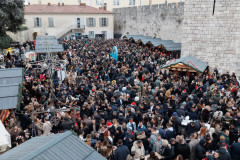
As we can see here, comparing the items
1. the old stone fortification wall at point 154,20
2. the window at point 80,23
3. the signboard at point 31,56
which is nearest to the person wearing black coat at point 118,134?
the signboard at point 31,56

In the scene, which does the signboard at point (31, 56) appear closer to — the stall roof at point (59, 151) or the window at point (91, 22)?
the stall roof at point (59, 151)

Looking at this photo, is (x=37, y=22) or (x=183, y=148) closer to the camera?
(x=183, y=148)

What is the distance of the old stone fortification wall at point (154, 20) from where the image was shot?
21656 millimetres

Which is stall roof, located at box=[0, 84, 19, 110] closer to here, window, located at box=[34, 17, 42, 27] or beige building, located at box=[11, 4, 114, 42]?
beige building, located at box=[11, 4, 114, 42]

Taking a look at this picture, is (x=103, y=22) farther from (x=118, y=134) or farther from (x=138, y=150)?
(x=138, y=150)

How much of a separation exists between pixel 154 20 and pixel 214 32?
11316 mm

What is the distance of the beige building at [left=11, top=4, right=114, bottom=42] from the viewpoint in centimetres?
3356

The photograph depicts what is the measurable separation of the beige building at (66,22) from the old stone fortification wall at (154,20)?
279 centimetres

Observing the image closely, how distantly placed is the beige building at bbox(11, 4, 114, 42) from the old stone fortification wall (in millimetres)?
2791

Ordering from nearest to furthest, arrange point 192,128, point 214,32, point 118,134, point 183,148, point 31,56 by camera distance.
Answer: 1. point 183,148
2. point 118,134
3. point 192,128
4. point 214,32
5. point 31,56

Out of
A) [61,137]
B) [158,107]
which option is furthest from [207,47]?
[61,137]

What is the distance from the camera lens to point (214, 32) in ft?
50.1

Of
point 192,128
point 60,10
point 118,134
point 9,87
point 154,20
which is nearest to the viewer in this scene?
point 118,134

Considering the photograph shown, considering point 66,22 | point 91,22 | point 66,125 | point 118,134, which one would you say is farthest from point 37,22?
point 118,134
